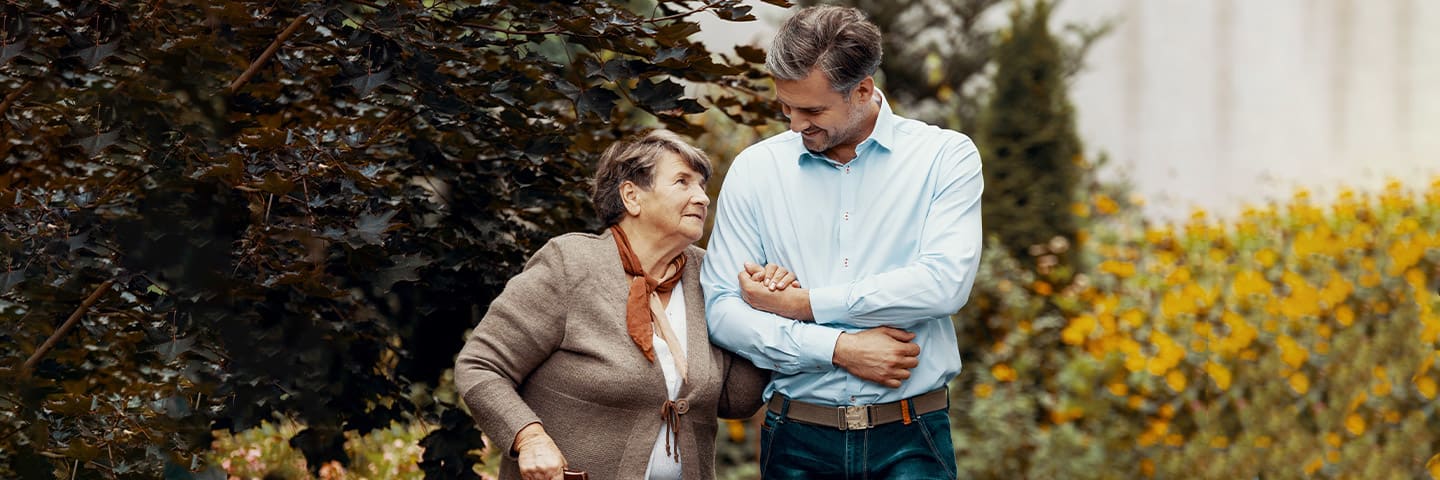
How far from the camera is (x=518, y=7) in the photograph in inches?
105

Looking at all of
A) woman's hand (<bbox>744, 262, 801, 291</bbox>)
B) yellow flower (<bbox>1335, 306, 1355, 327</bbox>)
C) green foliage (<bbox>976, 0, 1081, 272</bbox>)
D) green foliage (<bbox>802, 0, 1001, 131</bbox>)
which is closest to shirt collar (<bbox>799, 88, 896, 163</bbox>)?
woman's hand (<bbox>744, 262, 801, 291</bbox>)

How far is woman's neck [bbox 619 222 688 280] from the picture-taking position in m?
2.37

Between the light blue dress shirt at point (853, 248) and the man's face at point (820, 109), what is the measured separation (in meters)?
0.07

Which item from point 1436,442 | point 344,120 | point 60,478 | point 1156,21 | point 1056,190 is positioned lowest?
point 1056,190

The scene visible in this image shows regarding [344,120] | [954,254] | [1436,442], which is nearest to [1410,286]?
[1436,442]

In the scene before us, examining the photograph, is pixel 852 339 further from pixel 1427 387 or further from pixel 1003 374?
pixel 1003 374

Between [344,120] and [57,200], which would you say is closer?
[57,200]

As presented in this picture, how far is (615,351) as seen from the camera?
227 centimetres

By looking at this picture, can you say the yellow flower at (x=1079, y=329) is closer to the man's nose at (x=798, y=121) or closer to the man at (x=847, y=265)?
the man at (x=847, y=265)

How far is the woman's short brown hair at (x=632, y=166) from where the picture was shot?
2.36 m

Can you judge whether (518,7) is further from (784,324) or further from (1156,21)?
(1156,21)

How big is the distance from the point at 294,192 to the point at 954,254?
1218 millimetres

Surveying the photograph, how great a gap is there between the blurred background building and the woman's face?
582cm

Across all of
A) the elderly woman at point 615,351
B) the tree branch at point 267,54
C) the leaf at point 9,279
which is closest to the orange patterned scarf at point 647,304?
the elderly woman at point 615,351
